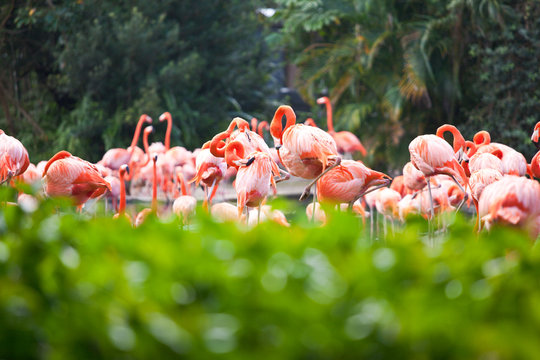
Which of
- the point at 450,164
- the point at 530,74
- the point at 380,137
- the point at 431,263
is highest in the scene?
the point at 431,263

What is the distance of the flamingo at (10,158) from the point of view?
354cm

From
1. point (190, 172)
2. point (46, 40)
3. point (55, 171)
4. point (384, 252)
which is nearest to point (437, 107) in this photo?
point (190, 172)

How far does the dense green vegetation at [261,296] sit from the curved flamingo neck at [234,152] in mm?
2241

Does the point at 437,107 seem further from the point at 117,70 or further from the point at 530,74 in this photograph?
the point at 117,70

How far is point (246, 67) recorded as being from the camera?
38.2 ft

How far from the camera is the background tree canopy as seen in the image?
355 inches

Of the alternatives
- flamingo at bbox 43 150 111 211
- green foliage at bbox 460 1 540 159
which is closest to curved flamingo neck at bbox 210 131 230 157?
flamingo at bbox 43 150 111 211

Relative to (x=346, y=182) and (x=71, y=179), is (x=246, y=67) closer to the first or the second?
(x=71, y=179)

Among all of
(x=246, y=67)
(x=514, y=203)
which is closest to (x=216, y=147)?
(x=514, y=203)

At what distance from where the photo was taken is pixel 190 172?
6.51 m

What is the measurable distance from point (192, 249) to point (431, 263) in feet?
1.20

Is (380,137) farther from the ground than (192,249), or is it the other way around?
(192,249)

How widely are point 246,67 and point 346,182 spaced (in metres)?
8.76

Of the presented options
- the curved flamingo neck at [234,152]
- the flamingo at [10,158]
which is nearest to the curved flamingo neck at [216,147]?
the curved flamingo neck at [234,152]
